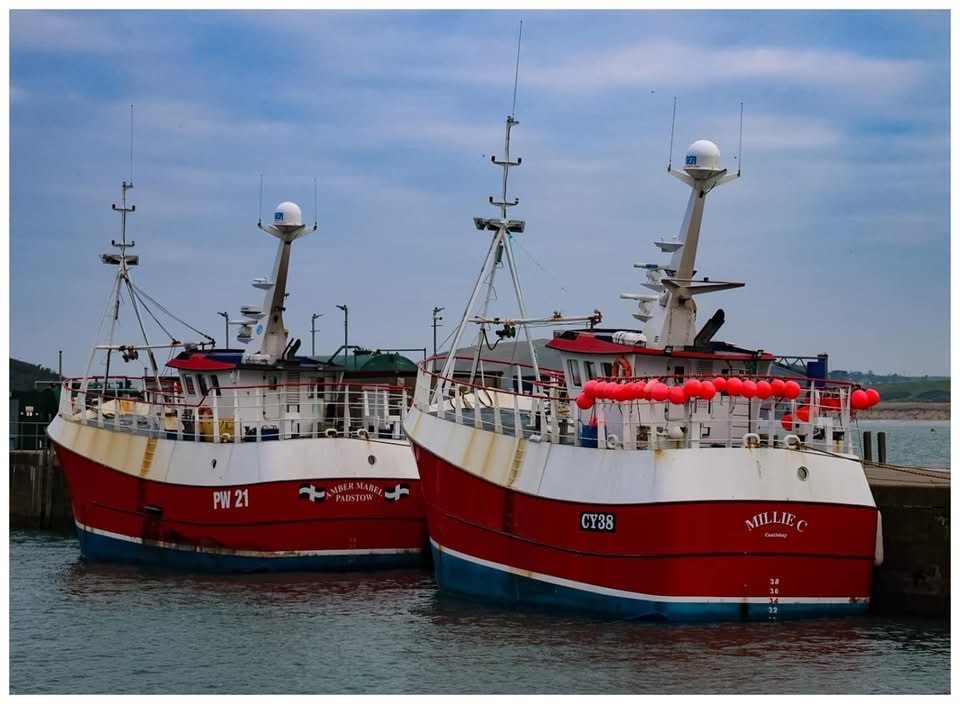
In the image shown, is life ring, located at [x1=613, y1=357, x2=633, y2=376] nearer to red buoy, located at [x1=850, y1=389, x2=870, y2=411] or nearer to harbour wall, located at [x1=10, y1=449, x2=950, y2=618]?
red buoy, located at [x1=850, y1=389, x2=870, y2=411]

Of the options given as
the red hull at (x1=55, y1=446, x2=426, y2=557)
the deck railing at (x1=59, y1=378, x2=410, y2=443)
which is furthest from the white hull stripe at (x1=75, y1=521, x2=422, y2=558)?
the deck railing at (x1=59, y1=378, x2=410, y2=443)

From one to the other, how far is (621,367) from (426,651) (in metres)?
6.43

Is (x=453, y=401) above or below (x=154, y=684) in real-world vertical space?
above

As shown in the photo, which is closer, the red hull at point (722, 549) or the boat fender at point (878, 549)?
the red hull at point (722, 549)

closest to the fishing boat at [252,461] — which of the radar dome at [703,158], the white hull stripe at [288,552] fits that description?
the white hull stripe at [288,552]

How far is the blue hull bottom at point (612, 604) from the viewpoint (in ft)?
82.2

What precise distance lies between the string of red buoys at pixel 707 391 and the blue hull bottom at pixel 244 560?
31.0 feet

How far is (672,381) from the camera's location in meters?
28.4

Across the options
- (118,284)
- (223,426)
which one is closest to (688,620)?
(223,426)

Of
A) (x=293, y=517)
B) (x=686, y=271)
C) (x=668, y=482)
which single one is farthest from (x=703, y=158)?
(x=293, y=517)

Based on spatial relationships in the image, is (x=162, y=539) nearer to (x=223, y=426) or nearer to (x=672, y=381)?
(x=223, y=426)

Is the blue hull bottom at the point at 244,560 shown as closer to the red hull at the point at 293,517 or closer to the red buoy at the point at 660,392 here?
the red hull at the point at 293,517

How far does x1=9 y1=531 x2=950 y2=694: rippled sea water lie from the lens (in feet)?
73.7

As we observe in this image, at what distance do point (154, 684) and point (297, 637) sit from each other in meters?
3.86
